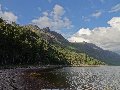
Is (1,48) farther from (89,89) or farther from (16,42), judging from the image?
(89,89)

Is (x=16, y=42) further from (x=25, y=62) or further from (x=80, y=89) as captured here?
(x=80, y=89)

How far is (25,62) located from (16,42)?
1979 cm

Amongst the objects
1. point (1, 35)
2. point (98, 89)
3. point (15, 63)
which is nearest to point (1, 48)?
point (1, 35)

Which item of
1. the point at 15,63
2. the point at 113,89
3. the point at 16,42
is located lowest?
the point at 113,89

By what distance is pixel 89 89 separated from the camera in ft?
249

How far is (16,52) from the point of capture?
591 ft

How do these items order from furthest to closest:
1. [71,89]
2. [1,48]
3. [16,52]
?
[16,52] → [1,48] → [71,89]

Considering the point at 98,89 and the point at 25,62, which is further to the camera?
the point at 25,62

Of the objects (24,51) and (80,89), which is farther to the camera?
(24,51)

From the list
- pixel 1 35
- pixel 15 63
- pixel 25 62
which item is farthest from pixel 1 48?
pixel 25 62

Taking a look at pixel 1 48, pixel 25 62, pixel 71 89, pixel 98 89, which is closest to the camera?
pixel 71 89

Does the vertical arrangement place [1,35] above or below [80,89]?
above

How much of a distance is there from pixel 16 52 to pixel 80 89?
368 feet

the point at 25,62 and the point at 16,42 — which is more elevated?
the point at 16,42
